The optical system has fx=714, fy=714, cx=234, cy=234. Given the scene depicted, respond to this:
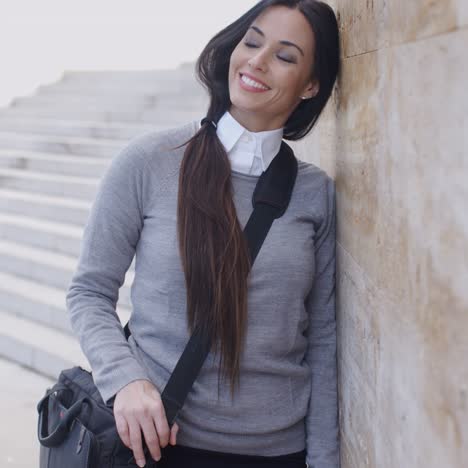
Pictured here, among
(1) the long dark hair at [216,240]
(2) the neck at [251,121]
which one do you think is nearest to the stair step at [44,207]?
(2) the neck at [251,121]

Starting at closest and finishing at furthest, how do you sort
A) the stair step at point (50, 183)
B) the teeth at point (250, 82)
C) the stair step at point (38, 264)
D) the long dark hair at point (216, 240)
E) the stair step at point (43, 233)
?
the long dark hair at point (216, 240) < the teeth at point (250, 82) < the stair step at point (38, 264) < the stair step at point (43, 233) < the stair step at point (50, 183)

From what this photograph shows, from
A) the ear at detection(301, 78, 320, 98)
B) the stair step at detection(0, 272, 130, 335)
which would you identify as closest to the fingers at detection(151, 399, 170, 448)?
the ear at detection(301, 78, 320, 98)

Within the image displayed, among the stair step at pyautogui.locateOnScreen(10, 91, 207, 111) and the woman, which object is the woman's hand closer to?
the woman

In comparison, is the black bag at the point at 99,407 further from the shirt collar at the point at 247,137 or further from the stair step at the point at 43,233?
the stair step at the point at 43,233

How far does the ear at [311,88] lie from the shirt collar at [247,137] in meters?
0.15

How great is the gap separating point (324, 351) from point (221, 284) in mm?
376

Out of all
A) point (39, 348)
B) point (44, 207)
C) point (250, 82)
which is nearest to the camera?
point (250, 82)

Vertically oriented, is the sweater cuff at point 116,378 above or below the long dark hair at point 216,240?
below

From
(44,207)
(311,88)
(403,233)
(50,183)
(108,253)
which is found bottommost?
(44,207)

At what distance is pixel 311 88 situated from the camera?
71.5 inches

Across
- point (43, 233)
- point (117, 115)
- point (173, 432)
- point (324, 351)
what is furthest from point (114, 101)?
point (173, 432)

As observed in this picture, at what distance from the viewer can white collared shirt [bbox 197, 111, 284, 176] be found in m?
1.69

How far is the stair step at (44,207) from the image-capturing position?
550 centimetres

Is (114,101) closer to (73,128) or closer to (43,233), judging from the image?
(73,128)
